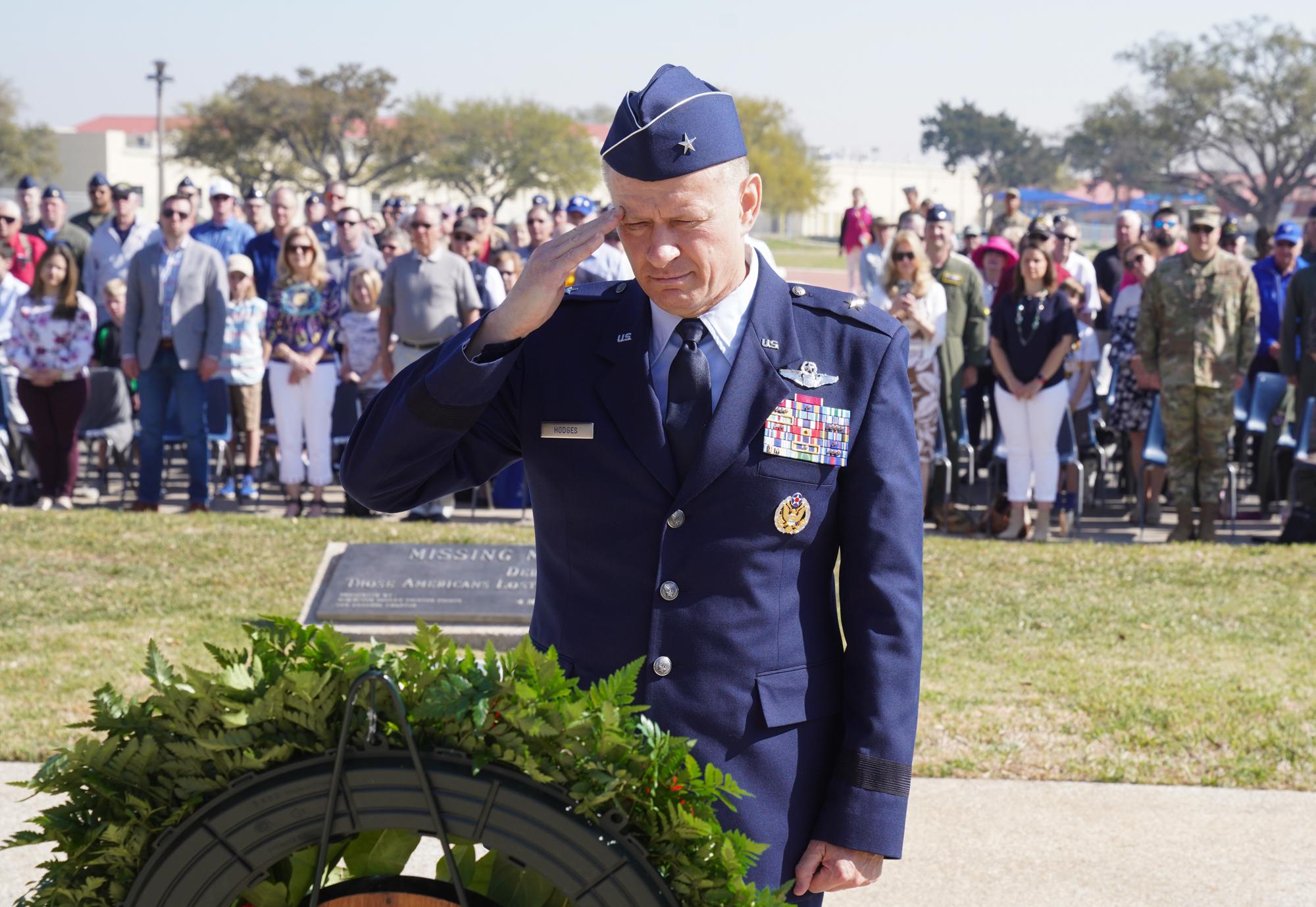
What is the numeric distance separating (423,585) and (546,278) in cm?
432

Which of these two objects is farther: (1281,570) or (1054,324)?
(1054,324)

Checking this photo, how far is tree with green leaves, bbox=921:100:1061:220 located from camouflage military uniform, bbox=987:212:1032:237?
72.2 m

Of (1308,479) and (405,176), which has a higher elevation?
(405,176)

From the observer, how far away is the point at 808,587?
2.29 meters

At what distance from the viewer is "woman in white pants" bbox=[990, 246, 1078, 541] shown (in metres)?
9.35

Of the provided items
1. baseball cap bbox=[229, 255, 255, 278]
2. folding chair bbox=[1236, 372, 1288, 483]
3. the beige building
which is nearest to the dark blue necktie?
baseball cap bbox=[229, 255, 255, 278]

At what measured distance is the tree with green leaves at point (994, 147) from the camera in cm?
8625

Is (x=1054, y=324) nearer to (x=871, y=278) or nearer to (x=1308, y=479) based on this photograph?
(x=1308, y=479)

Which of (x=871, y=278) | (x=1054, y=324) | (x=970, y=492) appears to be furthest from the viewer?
(x=871, y=278)

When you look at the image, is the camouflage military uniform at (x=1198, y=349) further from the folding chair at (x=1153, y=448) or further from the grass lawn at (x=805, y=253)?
the grass lawn at (x=805, y=253)

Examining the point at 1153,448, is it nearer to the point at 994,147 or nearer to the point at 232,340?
the point at 232,340

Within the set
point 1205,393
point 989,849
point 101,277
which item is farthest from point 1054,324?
point 101,277

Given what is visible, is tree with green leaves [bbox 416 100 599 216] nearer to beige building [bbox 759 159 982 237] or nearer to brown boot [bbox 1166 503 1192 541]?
beige building [bbox 759 159 982 237]

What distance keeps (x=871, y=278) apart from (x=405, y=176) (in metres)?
53.8
